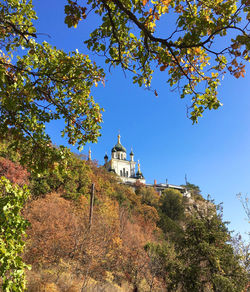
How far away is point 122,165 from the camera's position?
65750 mm

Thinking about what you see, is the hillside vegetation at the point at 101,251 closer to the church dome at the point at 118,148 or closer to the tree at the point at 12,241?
the tree at the point at 12,241

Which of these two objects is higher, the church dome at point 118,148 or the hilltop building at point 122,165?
the church dome at point 118,148

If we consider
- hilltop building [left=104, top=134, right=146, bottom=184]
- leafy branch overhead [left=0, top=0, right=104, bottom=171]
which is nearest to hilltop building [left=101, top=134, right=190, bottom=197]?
hilltop building [left=104, top=134, right=146, bottom=184]

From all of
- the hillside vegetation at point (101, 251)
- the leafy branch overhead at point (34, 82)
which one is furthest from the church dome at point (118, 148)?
the leafy branch overhead at point (34, 82)

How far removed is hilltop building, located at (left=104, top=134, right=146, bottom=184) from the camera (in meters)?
64.1

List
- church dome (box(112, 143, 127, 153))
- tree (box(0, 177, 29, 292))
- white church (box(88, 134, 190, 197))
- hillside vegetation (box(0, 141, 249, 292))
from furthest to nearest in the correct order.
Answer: church dome (box(112, 143, 127, 153)) < white church (box(88, 134, 190, 197)) < hillside vegetation (box(0, 141, 249, 292)) < tree (box(0, 177, 29, 292))

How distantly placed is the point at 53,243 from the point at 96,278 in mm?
3446

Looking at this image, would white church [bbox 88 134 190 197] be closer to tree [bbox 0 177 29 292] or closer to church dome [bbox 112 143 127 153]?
church dome [bbox 112 143 127 153]

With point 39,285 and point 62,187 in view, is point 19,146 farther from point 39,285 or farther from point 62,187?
point 62,187

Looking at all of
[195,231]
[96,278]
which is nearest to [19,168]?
[96,278]

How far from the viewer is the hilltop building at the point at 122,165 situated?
64.1 meters

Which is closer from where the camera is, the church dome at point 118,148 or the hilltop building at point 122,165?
the hilltop building at point 122,165

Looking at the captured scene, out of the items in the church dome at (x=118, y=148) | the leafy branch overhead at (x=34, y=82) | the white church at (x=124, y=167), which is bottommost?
the leafy branch overhead at (x=34, y=82)

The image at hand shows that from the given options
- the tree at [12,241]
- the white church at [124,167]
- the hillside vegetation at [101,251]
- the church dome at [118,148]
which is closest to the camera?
the tree at [12,241]
